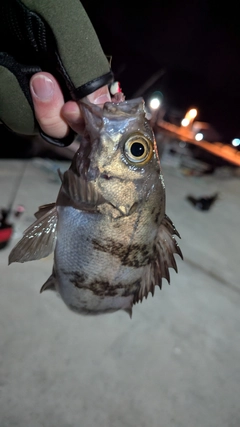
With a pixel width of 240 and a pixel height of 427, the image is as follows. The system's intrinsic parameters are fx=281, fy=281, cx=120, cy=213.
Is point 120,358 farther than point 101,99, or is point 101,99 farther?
point 120,358

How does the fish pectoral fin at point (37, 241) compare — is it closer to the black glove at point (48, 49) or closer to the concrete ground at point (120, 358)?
the black glove at point (48, 49)

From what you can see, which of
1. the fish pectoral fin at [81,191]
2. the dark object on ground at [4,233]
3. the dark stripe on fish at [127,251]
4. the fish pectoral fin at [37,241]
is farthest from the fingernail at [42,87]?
the dark object on ground at [4,233]

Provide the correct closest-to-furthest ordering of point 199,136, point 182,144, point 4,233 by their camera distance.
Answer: point 4,233, point 182,144, point 199,136

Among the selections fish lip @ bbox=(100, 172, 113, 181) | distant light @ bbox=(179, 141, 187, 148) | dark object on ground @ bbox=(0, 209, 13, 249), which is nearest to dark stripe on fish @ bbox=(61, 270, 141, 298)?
fish lip @ bbox=(100, 172, 113, 181)

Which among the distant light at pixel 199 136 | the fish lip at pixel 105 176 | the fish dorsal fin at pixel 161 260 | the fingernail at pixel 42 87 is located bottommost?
the distant light at pixel 199 136

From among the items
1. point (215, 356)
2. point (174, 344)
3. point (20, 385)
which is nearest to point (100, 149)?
point (20, 385)

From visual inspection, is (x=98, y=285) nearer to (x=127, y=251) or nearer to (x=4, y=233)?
(x=127, y=251)

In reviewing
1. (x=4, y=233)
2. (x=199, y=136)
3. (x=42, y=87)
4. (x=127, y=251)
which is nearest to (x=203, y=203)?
(x=4, y=233)
